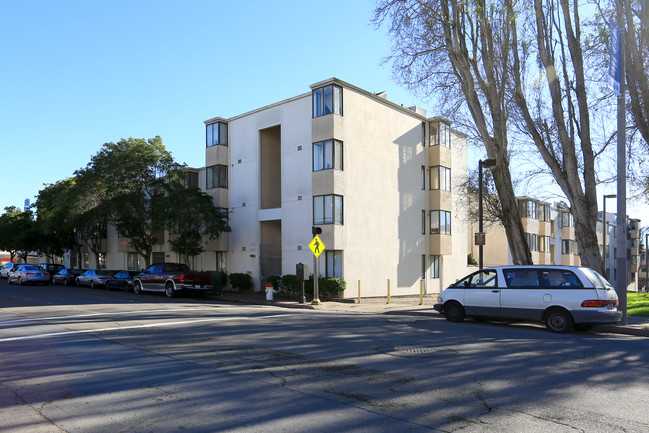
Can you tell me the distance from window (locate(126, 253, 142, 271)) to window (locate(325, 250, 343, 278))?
22.1 m

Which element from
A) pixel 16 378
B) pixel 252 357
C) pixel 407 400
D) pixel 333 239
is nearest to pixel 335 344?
pixel 252 357

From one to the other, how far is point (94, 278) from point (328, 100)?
2012 cm

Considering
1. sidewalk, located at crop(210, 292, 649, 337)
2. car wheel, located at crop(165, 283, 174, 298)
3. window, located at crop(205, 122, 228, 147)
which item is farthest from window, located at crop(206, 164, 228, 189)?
car wheel, located at crop(165, 283, 174, 298)

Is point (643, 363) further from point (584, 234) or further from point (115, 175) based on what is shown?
point (115, 175)

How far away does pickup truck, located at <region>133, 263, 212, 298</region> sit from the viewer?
25031 mm

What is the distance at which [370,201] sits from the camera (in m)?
26.7

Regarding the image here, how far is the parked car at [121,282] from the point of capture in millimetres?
29925

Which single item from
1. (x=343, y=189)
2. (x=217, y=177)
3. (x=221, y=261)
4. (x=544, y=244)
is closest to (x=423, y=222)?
(x=343, y=189)

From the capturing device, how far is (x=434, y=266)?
30922 millimetres

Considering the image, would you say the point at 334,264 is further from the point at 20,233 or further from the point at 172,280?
the point at 20,233

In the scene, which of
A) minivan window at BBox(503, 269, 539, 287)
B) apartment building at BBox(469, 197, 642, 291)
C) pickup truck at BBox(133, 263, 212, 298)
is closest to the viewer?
minivan window at BBox(503, 269, 539, 287)

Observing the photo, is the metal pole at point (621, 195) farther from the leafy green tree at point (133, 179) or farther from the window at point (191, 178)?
the window at point (191, 178)

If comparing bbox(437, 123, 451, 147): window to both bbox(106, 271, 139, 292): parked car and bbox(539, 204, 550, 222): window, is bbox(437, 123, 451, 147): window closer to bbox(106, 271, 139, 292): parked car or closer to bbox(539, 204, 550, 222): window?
bbox(106, 271, 139, 292): parked car

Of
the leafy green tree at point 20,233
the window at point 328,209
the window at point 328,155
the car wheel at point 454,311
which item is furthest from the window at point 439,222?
the leafy green tree at point 20,233
